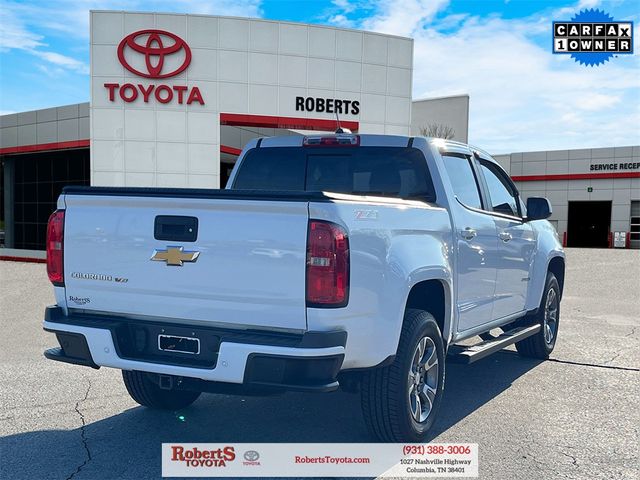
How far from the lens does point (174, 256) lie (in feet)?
11.9

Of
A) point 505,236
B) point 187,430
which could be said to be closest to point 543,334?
point 505,236

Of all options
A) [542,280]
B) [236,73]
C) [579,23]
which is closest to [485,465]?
[542,280]

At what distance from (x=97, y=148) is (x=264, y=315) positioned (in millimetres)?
18912

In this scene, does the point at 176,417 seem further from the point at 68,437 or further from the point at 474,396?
the point at 474,396

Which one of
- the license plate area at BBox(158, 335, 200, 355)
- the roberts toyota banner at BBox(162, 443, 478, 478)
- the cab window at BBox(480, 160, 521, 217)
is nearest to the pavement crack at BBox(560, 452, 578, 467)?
the roberts toyota banner at BBox(162, 443, 478, 478)

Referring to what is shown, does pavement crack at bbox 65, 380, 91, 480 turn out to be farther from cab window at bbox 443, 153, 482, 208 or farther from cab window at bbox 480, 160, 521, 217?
cab window at bbox 480, 160, 521, 217

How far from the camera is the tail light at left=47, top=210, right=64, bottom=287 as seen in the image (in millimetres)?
3986

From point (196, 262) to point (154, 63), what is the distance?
18.7 m

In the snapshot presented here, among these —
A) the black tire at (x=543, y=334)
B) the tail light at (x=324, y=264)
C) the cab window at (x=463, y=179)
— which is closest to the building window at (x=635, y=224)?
the black tire at (x=543, y=334)

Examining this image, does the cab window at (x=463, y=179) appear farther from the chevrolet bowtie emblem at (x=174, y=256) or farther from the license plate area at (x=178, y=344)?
the license plate area at (x=178, y=344)

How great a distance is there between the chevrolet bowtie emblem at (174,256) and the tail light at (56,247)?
2.44 feet

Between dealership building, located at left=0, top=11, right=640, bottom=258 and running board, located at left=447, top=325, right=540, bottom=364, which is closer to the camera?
running board, located at left=447, top=325, right=540, bottom=364

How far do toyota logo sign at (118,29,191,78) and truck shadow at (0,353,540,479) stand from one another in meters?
17.3

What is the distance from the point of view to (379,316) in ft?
11.9
